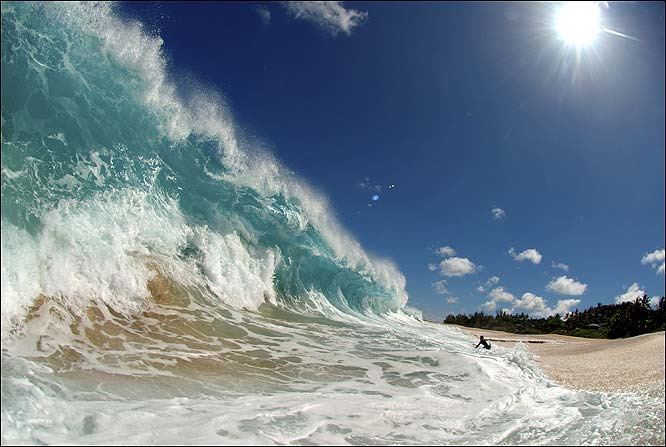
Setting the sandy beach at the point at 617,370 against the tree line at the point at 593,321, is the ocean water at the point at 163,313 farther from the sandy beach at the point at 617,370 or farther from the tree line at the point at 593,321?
the tree line at the point at 593,321

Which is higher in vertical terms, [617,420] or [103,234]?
[103,234]

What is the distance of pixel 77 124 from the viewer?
10.4 meters

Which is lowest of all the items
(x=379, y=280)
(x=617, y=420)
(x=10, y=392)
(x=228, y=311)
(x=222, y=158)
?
(x=617, y=420)

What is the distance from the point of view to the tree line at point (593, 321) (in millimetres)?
37594

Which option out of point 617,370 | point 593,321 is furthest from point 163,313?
point 593,321

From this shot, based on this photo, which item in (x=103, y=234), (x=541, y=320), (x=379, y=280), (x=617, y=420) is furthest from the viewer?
(x=541, y=320)

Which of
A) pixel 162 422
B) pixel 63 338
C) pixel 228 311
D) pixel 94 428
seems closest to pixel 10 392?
pixel 94 428

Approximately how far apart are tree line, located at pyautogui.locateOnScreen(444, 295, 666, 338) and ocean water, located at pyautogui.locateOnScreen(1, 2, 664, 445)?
29.2 m

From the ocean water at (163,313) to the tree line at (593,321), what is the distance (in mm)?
29211

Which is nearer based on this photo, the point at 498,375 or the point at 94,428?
the point at 94,428

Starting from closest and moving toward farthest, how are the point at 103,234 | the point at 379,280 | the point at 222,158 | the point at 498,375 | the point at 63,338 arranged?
1. the point at 63,338
2. the point at 498,375
3. the point at 103,234
4. the point at 222,158
5. the point at 379,280

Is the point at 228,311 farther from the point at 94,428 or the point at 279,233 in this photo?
the point at 94,428

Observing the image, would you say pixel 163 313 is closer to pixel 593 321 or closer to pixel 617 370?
pixel 617 370

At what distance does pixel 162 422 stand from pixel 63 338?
129 inches
